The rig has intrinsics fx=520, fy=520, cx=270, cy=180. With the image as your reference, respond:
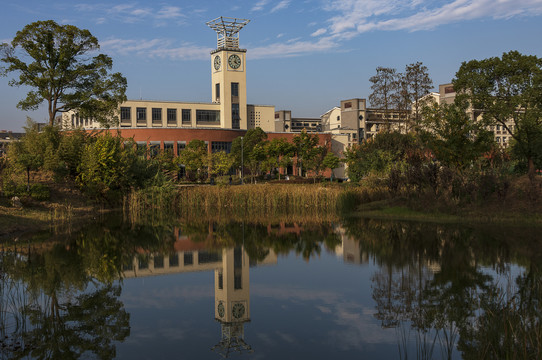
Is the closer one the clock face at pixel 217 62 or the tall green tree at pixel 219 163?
the tall green tree at pixel 219 163

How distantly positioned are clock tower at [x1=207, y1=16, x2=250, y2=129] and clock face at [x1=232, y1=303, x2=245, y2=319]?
237ft

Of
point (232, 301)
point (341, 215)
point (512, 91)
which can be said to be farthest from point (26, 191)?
point (512, 91)

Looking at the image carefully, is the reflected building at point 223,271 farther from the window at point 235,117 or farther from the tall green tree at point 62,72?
the window at point 235,117

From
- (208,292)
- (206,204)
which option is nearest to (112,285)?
(208,292)

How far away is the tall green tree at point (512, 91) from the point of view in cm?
2445

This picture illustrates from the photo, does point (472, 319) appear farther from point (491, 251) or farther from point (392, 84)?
point (392, 84)

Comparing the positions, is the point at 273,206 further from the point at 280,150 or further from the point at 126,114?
the point at 126,114

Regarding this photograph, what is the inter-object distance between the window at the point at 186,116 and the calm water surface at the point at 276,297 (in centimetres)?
6364

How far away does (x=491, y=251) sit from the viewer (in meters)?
15.5

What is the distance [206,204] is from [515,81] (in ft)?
61.1

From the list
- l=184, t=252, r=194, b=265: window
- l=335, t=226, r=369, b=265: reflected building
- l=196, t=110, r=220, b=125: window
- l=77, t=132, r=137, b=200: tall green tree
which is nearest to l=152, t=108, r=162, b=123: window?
l=196, t=110, r=220, b=125: window

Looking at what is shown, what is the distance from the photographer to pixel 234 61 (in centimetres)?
8194

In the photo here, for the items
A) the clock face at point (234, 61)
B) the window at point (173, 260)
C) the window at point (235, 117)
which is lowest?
the window at point (173, 260)

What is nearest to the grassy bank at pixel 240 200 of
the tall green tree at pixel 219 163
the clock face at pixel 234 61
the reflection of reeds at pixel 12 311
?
the reflection of reeds at pixel 12 311
